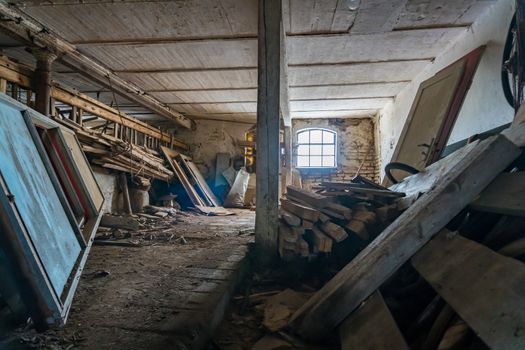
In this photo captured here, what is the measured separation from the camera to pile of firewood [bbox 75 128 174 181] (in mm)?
4367

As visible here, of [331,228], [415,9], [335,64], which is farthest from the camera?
[335,64]

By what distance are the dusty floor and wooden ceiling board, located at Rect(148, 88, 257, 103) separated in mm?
3963

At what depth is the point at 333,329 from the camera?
4.42 feet

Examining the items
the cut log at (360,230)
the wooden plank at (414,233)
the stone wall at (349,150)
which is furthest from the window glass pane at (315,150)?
the wooden plank at (414,233)

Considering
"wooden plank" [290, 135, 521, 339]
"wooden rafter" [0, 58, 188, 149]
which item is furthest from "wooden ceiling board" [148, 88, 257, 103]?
"wooden plank" [290, 135, 521, 339]

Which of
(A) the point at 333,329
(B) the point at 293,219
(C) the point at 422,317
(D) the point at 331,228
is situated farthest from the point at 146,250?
(C) the point at 422,317

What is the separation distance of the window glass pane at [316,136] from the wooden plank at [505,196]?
718 cm

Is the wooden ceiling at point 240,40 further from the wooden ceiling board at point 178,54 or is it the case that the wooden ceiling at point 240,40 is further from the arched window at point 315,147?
the arched window at point 315,147

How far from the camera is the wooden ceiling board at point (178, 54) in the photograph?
3.85m

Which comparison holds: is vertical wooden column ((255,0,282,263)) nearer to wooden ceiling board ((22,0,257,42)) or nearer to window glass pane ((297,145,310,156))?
wooden ceiling board ((22,0,257,42))

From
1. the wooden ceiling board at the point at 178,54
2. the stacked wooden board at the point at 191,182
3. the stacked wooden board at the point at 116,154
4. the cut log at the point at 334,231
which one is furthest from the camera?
the stacked wooden board at the point at 191,182

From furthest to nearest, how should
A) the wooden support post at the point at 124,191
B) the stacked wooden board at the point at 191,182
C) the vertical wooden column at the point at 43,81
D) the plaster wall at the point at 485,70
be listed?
the stacked wooden board at the point at 191,182 → the wooden support post at the point at 124,191 → the vertical wooden column at the point at 43,81 → the plaster wall at the point at 485,70

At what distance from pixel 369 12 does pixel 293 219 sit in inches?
96.8

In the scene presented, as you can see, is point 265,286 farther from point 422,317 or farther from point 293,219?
point 422,317
